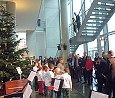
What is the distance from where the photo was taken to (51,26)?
2673 cm

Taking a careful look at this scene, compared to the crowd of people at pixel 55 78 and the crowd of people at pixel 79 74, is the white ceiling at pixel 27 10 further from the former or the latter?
the crowd of people at pixel 55 78

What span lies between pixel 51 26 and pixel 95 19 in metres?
14.5

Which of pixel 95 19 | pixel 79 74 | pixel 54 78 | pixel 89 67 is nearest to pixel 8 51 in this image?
pixel 54 78

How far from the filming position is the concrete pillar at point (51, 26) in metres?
A: 26.4

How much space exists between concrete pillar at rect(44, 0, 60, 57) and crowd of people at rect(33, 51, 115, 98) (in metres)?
11.8

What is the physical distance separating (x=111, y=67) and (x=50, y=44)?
20186 mm

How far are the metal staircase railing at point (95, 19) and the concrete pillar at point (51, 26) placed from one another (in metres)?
11.8

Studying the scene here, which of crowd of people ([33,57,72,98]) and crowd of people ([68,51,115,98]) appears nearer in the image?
crowd of people ([68,51,115,98])

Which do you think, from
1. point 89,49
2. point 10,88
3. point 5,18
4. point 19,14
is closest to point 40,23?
point 19,14

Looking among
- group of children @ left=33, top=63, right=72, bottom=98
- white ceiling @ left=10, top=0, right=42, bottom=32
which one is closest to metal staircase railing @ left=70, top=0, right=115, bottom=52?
white ceiling @ left=10, top=0, right=42, bottom=32

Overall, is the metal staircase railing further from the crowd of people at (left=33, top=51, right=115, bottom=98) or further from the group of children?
the group of children

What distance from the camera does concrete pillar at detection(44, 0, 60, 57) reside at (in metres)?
26.4

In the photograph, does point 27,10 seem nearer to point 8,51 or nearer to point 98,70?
point 98,70

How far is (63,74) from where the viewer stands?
22.6 ft
